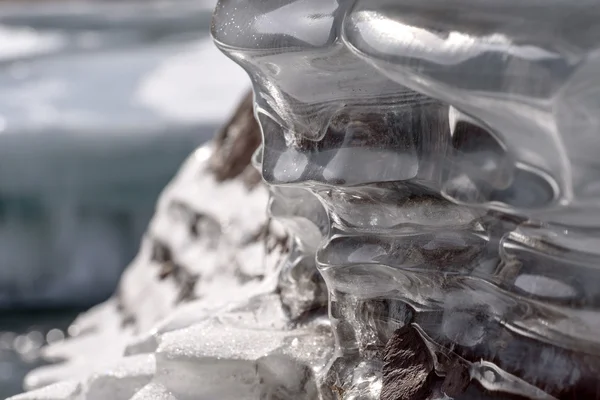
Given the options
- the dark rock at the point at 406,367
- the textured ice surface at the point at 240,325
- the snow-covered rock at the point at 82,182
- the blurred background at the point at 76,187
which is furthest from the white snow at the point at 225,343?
the snow-covered rock at the point at 82,182

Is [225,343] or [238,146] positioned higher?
[225,343]

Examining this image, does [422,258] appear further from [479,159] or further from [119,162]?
[119,162]

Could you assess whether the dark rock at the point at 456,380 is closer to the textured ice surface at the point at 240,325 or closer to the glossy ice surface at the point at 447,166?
the glossy ice surface at the point at 447,166

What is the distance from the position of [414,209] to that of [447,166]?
0.09m

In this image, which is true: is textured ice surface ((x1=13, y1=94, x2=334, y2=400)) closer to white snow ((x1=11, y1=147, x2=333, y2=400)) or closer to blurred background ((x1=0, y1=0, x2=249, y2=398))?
white snow ((x1=11, y1=147, x2=333, y2=400))

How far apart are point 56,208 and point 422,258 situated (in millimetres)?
2322

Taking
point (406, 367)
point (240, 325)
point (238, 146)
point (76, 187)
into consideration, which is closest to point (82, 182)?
point (76, 187)

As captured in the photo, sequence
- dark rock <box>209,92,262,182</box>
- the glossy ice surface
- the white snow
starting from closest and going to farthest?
1. the glossy ice surface
2. the white snow
3. dark rock <box>209,92,262,182</box>

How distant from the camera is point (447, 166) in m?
0.62

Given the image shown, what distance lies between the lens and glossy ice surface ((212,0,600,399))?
21.6 inches

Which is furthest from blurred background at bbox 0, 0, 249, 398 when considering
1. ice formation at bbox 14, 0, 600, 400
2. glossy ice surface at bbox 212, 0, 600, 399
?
glossy ice surface at bbox 212, 0, 600, 399

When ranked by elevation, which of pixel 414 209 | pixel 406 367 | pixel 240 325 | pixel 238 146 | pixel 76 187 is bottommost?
pixel 76 187

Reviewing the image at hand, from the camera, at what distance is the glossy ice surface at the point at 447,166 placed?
0.55 metres

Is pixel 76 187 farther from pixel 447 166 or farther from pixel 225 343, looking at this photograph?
pixel 447 166
